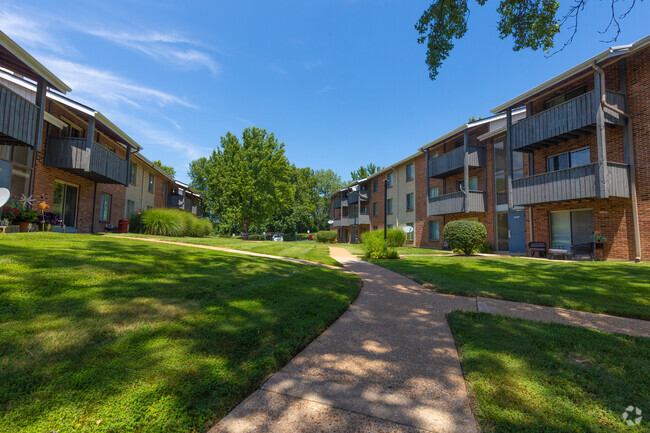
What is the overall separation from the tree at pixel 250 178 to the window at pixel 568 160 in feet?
78.4

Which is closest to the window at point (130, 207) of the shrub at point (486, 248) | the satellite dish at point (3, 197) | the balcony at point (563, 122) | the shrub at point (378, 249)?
the satellite dish at point (3, 197)

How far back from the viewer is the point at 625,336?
10.7 feet

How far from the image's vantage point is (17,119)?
8805mm

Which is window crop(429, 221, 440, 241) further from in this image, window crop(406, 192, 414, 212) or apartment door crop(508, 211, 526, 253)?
apartment door crop(508, 211, 526, 253)

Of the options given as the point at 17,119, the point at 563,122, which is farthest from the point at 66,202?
the point at 563,122

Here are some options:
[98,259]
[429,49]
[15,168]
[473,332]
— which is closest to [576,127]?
[429,49]

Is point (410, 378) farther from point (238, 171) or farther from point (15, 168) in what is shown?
point (238, 171)

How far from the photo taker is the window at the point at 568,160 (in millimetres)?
12534

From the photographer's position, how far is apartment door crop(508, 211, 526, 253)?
15.3m

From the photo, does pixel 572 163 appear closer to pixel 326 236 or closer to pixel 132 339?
pixel 132 339

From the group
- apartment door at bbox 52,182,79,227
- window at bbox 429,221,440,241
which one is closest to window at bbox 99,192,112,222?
apartment door at bbox 52,182,79,227

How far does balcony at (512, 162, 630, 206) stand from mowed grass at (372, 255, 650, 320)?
418 centimetres

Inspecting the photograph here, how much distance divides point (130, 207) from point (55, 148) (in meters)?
7.93

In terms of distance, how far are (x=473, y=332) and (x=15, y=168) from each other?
47.9 feet
